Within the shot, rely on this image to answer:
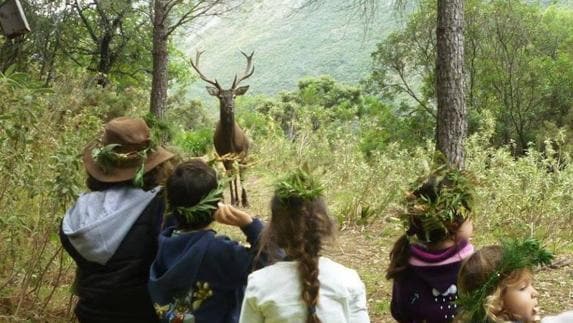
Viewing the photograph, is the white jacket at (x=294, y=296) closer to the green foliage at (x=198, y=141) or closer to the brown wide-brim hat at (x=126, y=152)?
the brown wide-brim hat at (x=126, y=152)

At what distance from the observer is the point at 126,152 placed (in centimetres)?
272

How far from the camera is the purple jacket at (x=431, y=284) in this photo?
239 centimetres

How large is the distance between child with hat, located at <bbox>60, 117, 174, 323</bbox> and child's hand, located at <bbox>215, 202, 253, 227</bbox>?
421mm

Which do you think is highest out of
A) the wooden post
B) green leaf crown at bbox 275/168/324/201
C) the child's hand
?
the wooden post

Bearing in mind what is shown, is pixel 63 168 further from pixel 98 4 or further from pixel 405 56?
pixel 405 56

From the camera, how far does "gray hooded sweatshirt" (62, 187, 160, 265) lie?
2523 millimetres

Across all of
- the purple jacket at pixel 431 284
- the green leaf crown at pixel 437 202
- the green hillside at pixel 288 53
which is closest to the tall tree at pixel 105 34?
the green leaf crown at pixel 437 202

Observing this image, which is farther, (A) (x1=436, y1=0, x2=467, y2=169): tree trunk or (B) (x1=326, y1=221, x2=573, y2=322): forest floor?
(A) (x1=436, y1=0, x2=467, y2=169): tree trunk

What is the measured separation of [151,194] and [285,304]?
881 mm

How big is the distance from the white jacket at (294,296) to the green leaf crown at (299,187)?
8.5 inches

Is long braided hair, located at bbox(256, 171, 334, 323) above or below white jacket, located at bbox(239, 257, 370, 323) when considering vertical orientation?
above

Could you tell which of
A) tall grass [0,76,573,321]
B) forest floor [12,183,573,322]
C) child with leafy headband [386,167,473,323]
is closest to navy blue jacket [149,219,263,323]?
tall grass [0,76,573,321]

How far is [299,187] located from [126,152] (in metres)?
0.95

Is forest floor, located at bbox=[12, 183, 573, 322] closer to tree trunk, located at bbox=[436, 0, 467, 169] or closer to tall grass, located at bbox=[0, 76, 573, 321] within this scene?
tall grass, located at bbox=[0, 76, 573, 321]
